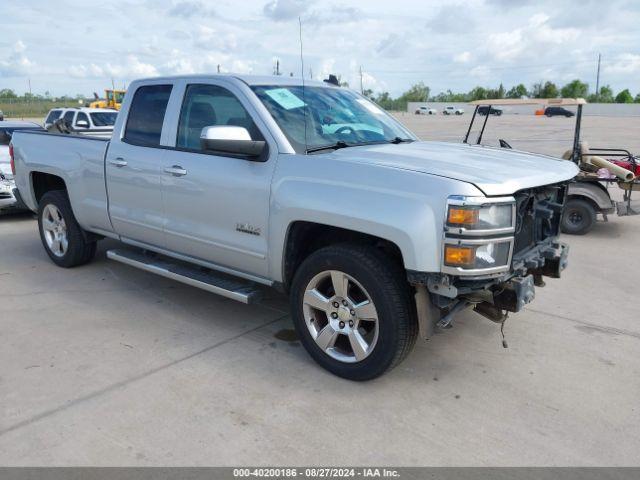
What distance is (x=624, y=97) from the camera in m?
92.4

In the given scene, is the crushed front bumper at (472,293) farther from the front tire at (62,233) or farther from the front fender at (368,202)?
the front tire at (62,233)

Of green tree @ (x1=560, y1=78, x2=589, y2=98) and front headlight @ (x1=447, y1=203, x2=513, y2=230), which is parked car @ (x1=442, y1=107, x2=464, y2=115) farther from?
front headlight @ (x1=447, y1=203, x2=513, y2=230)

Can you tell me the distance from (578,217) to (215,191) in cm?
572

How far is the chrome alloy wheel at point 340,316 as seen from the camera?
3.53 m

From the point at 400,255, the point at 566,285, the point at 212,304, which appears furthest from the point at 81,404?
the point at 566,285

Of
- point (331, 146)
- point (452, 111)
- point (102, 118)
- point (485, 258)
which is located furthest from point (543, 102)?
point (452, 111)

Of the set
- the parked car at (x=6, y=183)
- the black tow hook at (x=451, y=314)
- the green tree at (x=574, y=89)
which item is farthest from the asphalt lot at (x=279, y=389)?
the green tree at (x=574, y=89)

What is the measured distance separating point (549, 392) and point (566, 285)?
7.91 feet

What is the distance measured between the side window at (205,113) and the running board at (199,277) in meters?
1.02

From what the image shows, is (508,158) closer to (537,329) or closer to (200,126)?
(537,329)

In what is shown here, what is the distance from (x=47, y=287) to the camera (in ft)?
18.0

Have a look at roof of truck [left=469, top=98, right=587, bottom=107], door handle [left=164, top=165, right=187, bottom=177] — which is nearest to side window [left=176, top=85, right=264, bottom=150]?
door handle [left=164, top=165, right=187, bottom=177]

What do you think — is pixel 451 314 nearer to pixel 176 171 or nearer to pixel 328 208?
pixel 328 208
